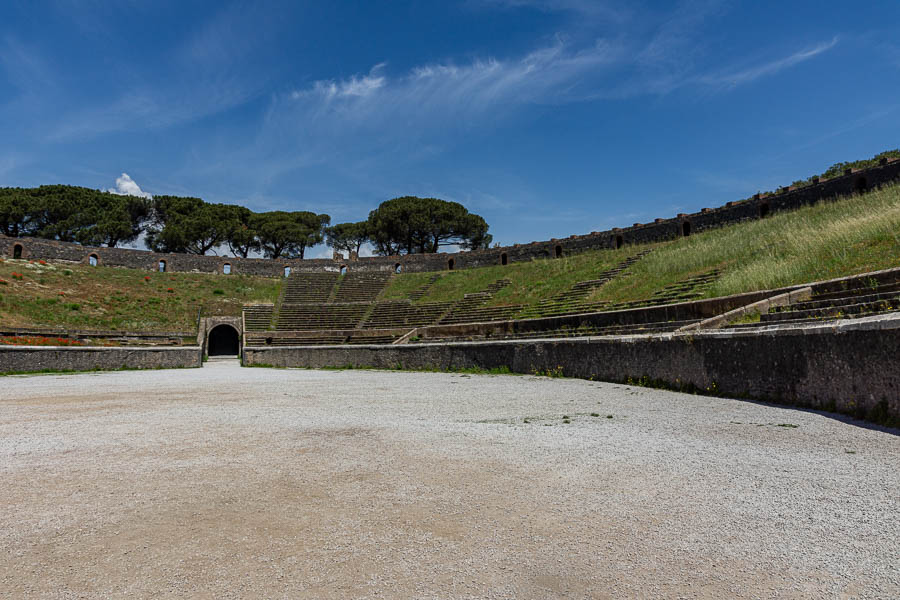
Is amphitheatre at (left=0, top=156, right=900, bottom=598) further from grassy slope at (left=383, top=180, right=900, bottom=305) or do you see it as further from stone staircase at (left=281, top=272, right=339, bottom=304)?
stone staircase at (left=281, top=272, right=339, bottom=304)

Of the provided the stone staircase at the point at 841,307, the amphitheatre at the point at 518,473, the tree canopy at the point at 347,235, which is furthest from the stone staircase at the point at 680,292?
the tree canopy at the point at 347,235

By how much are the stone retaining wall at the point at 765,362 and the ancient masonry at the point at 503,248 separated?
2437cm

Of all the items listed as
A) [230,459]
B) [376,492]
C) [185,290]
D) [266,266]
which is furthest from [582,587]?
[266,266]

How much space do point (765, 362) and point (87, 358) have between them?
748 inches

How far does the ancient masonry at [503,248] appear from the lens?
1028 inches

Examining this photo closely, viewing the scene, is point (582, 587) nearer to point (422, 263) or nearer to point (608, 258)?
point (608, 258)

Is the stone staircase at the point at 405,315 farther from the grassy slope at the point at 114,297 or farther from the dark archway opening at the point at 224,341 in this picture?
the dark archway opening at the point at 224,341

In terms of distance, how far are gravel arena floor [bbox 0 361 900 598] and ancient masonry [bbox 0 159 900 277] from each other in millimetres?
28195

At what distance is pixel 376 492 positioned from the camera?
2943mm

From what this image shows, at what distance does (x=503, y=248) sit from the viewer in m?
41.8

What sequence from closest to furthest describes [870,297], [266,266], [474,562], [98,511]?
[474,562] → [98,511] → [870,297] → [266,266]

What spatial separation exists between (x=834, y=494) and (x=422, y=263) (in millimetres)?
41825

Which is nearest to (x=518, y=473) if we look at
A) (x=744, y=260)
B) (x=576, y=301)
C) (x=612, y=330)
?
(x=612, y=330)

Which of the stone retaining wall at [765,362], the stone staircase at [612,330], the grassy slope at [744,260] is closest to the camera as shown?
the stone retaining wall at [765,362]
